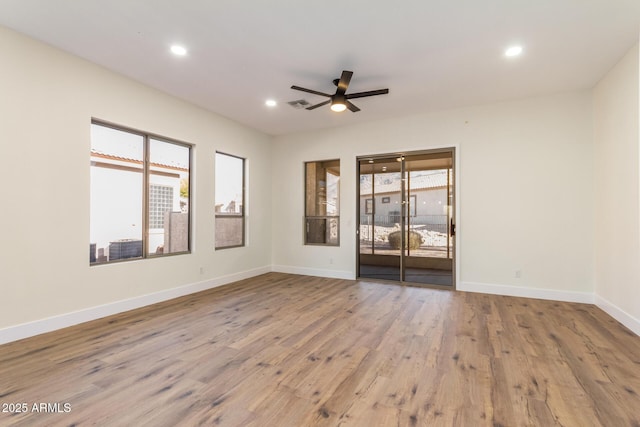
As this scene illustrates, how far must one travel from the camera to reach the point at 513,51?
10.7ft

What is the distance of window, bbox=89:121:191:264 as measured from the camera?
367 centimetres

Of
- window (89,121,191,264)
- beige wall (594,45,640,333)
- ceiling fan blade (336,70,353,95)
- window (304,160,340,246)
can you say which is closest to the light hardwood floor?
beige wall (594,45,640,333)

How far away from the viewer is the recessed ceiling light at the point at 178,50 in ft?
10.5

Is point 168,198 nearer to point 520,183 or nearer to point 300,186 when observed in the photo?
point 300,186

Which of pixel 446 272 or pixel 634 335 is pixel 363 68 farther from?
pixel 446 272

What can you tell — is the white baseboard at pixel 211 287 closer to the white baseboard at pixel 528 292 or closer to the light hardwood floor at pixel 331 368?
the white baseboard at pixel 528 292

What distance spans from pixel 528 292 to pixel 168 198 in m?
5.73

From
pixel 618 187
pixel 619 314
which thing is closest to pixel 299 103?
pixel 618 187

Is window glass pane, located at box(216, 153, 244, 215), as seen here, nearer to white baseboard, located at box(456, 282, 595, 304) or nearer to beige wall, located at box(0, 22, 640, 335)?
beige wall, located at box(0, 22, 640, 335)

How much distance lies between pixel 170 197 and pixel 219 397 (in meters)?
3.38

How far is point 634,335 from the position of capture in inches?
120

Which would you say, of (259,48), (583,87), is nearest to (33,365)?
(259,48)

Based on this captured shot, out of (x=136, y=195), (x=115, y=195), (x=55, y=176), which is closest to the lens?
(x=55, y=176)

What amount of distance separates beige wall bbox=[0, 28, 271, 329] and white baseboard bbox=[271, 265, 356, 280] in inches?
100
